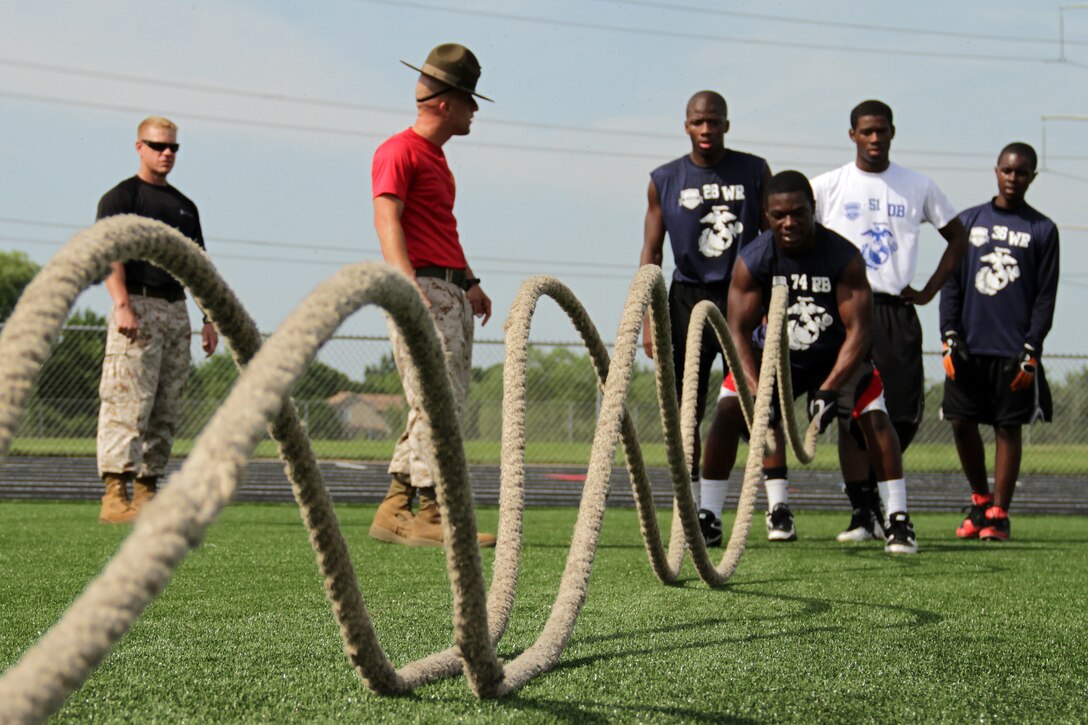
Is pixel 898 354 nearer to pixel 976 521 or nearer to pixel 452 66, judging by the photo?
pixel 976 521

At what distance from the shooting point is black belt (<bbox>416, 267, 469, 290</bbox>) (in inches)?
209

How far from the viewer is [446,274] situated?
535cm

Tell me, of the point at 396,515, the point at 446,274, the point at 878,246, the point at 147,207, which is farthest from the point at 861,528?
the point at 147,207

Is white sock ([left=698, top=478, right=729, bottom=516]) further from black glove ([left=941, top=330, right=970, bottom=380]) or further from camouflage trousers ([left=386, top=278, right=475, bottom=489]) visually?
black glove ([left=941, top=330, right=970, bottom=380])

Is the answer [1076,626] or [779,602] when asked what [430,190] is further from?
[1076,626]

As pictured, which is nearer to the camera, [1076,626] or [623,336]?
[623,336]

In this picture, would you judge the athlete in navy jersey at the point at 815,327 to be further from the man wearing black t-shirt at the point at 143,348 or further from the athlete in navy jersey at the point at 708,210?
the man wearing black t-shirt at the point at 143,348

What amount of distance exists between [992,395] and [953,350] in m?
0.37

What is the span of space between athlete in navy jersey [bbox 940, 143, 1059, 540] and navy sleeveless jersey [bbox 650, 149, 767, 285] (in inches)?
79.1

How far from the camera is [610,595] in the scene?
3.97 meters

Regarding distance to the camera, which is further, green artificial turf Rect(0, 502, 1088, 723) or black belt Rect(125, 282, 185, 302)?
black belt Rect(125, 282, 185, 302)

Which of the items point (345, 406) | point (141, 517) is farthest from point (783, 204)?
point (345, 406)

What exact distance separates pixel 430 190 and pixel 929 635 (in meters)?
2.95

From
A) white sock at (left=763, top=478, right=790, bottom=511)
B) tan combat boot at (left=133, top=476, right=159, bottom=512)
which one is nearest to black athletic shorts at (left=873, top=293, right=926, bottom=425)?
white sock at (left=763, top=478, right=790, bottom=511)
